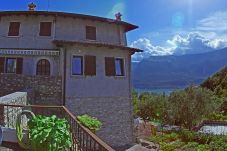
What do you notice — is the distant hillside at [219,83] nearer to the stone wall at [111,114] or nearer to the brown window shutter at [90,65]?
the stone wall at [111,114]

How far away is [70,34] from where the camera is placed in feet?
72.2

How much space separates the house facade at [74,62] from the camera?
20.6m

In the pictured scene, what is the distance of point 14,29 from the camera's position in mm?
22266

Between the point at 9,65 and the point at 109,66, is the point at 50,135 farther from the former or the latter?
the point at 9,65

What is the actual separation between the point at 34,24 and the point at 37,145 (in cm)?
1649

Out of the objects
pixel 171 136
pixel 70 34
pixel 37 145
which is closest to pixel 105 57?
pixel 70 34

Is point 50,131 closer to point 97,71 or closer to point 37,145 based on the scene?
point 37,145

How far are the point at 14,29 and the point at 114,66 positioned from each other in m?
7.50

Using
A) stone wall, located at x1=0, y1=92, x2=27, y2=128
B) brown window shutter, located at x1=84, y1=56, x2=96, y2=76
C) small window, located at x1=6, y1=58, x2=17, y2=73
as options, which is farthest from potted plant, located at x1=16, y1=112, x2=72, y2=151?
small window, located at x1=6, y1=58, x2=17, y2=73

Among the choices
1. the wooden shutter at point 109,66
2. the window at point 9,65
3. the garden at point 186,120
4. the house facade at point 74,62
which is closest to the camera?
the house facade at point 74,62

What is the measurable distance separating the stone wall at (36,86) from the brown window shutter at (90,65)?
2266mm

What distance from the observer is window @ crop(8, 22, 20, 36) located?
22203mm

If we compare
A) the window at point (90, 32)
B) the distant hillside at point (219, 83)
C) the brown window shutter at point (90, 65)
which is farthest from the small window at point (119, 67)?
the distant hillside at point (219, 83)

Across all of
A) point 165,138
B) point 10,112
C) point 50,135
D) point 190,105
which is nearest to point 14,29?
point 10,112
